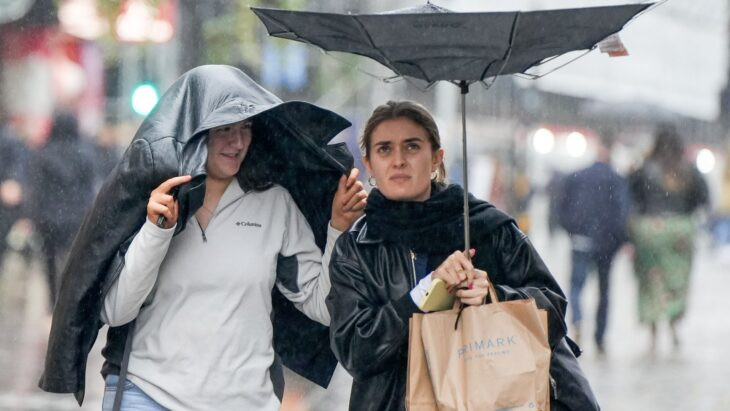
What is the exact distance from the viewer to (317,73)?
25703 millimetres

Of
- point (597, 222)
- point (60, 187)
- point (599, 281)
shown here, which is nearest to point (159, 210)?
point (60, 187)

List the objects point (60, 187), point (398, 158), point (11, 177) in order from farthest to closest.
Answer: point (11, 177), point (60, 187), point (398, 158)

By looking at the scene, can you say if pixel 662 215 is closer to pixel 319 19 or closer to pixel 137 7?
pixel 137 7

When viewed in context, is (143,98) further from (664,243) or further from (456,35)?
(456,35)

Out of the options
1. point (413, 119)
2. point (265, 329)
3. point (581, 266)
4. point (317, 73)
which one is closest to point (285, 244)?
point (265, 329)

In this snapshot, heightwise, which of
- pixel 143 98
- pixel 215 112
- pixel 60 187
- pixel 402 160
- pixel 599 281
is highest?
pixel 143 98

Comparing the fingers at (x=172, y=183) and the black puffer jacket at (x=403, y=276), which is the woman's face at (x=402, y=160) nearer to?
the black puffer jacket at (x=403, y=276)

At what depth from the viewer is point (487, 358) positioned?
3674 millimetres

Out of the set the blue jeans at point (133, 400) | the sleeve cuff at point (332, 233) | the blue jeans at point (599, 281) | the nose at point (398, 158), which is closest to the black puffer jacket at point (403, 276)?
the nose at point (398, 158)

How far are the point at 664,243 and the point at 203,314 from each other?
9.39 meters

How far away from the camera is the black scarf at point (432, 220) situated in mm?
3902

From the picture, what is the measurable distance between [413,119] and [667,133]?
31.1ft

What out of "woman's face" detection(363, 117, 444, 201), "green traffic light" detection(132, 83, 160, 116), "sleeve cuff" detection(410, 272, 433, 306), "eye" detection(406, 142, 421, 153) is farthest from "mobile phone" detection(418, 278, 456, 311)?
"green traffic light" detection(132, 83, 160, 116)

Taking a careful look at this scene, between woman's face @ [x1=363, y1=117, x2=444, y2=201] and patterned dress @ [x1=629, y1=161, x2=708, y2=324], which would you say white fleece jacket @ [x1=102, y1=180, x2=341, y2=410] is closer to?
woman's face @ [x1=363, y1=117, x2=444, y2=201]
